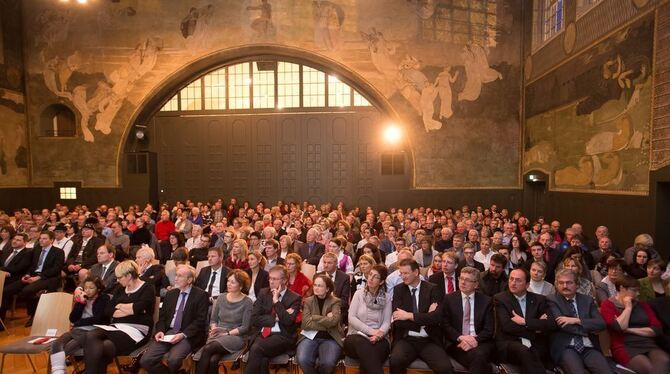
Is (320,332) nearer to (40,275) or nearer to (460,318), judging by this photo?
(460,318)

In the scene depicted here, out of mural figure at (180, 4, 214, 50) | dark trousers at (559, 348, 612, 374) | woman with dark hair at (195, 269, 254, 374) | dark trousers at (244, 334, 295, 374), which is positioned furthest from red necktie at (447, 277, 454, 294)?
mural figure at (180, 4, 214, 50)

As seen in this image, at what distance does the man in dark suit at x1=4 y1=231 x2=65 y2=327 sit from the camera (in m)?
7.70

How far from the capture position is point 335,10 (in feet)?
58.2

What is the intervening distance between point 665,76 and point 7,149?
22270mm

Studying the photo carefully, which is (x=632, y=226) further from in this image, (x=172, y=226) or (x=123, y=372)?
(x=172, y=226)

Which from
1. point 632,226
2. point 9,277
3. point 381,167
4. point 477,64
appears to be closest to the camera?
point 9,277

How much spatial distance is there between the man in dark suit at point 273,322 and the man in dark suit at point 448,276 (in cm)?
208

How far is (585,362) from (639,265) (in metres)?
3.20

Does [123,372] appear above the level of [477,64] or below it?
below

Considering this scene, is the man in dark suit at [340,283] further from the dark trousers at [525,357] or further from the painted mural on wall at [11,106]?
the painted mural on wall at [11,106]

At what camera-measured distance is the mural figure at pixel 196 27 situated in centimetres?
1820

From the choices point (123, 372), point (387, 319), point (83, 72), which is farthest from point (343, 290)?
point (83, 72)

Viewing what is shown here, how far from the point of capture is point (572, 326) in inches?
180

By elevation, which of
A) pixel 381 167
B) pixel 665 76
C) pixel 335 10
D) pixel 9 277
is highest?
pixel 335 10
